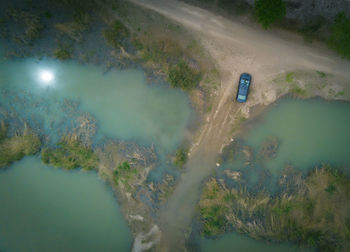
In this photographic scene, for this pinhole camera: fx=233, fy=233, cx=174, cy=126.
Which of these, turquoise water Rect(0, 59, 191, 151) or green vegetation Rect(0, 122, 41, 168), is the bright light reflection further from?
green vegetation Rect(0, 122, 41, 168)

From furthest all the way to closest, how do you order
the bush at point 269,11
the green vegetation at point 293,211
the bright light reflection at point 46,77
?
the bright light reflection at point 46,77
the green vegetation at point 293,211
the bush at point 269,11

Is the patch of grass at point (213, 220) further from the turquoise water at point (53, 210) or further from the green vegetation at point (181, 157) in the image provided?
the turquoise water at point (53, 210)

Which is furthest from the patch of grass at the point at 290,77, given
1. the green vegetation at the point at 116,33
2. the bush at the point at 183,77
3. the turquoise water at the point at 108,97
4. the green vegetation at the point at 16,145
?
the green vegetation at the point at 16,145

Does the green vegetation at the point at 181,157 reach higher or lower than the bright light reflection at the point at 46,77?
lower

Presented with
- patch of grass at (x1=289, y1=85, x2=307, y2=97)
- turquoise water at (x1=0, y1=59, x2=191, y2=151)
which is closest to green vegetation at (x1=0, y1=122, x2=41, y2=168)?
turquoise water at (x1=0, y1=59, x2=191, y2=151)

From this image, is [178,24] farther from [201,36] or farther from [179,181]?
[179,181]

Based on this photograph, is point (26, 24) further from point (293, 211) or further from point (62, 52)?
point (293, 211)

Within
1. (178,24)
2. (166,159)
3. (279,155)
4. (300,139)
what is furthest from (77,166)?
(300,139)

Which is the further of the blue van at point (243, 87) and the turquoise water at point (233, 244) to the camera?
the turquoise water at point (233, 244)

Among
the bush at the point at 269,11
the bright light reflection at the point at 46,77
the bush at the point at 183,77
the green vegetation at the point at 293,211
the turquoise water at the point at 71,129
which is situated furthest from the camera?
the bright light reflection at the point at 46,77
